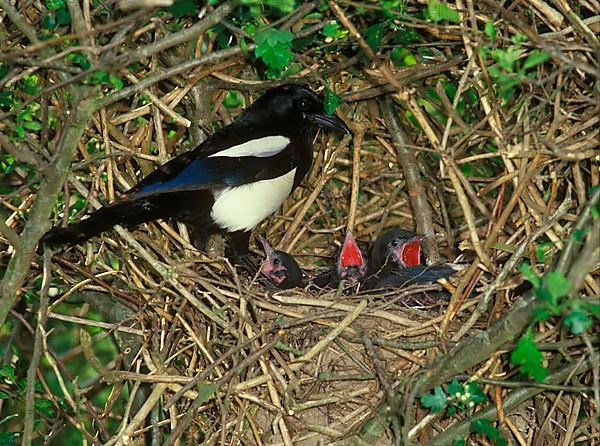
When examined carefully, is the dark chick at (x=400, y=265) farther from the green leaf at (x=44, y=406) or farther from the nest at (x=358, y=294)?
the green leaf at (x=44, y=406)

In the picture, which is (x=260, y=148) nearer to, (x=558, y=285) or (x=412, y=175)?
(x=412, y=175)

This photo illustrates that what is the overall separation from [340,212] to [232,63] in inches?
39.9

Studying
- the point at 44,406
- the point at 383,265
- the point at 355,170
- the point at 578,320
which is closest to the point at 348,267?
the point at 383,265

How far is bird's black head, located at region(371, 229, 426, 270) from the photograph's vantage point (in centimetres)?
413

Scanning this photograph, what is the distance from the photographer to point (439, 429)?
11.0ft

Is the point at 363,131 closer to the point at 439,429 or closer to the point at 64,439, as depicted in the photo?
the point at 439,429

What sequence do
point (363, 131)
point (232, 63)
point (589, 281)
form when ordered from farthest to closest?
point (363, 131) < point (232, 63) < point (589, 281)

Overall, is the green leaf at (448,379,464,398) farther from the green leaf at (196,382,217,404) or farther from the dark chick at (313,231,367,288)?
the dark chick at (313,231,367,288)

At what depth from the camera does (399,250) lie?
4141mm

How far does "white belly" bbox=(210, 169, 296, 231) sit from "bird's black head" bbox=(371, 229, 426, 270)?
1.63ft

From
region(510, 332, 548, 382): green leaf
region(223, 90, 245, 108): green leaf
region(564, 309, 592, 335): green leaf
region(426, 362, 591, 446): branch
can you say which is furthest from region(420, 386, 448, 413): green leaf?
region(223, 90, 245, 108): green leaf

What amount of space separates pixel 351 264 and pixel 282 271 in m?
0.30

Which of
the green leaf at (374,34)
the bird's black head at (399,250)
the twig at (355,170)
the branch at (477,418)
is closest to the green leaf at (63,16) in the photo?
the green leaf at (374,34)

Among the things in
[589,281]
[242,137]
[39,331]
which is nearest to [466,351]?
[589,281]
